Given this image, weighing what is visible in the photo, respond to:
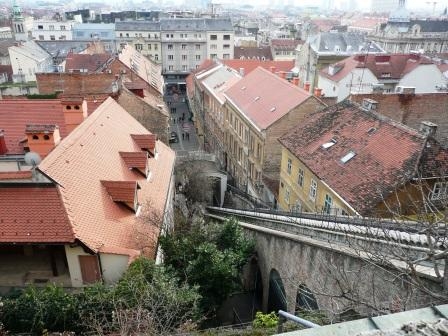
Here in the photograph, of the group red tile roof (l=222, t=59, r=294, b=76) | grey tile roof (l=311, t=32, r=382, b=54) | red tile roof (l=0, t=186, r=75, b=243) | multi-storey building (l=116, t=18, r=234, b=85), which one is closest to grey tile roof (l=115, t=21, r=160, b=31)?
Answer: multi-storey building (l=116, t=18, r=234, b=85)

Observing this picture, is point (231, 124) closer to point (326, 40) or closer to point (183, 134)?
point (183, 134)

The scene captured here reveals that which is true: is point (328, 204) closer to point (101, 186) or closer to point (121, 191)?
point (121, 191)

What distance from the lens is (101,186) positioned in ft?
57.2

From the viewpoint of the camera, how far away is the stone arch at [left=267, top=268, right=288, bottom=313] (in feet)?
66.2

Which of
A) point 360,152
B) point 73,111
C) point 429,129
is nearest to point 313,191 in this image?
point 360,152

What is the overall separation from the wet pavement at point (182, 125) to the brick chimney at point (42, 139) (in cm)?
2246

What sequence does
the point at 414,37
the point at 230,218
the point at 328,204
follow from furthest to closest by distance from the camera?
the point at 414,37 < the point at 328,204 < the point at 230,218

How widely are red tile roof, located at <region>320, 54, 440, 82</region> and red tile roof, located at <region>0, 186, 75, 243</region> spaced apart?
39031 mm

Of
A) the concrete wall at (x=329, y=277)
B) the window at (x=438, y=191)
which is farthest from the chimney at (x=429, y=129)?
the concrete wall at (x=329, y=277)

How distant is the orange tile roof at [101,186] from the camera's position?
15000 millimetres

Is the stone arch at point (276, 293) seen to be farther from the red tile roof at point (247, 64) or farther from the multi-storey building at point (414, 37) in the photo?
the multi-storey building at point (414, 37)

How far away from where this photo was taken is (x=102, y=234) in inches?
601

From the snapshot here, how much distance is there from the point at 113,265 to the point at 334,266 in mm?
8121

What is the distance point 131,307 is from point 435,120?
93.5ft
